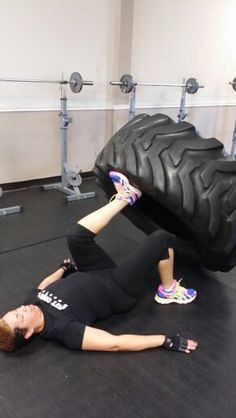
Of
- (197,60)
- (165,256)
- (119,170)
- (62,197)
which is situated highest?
(197,60)

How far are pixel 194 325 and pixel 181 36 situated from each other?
4280mm

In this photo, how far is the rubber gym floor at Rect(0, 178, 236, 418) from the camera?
1.26 meters

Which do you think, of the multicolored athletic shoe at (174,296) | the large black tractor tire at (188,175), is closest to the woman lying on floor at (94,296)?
the multicolored athletic shoe at (174,296)

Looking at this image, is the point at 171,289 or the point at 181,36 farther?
the point at 181,36

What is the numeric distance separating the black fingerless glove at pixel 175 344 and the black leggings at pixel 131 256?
0.28 m

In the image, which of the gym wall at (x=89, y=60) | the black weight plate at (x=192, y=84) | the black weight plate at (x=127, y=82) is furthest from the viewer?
the black weight plate at (x=192, y=84)

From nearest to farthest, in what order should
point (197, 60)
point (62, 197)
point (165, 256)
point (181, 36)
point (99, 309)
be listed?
point (99, 309)
point (165, 256)
point (62, 197)
point (181, 36)
point (197, 60)

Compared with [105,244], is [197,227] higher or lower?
higher

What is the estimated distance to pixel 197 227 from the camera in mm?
1731

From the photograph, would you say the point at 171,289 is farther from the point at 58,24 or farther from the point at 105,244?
the point at 58,24

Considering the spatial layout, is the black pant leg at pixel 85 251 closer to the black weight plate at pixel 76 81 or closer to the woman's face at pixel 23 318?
the woman's face at pixel 23 318

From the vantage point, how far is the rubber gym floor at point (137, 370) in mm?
1261

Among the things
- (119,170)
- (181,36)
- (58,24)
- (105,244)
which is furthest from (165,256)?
(181,36)

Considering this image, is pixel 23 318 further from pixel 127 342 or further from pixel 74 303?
pixel 127 342
